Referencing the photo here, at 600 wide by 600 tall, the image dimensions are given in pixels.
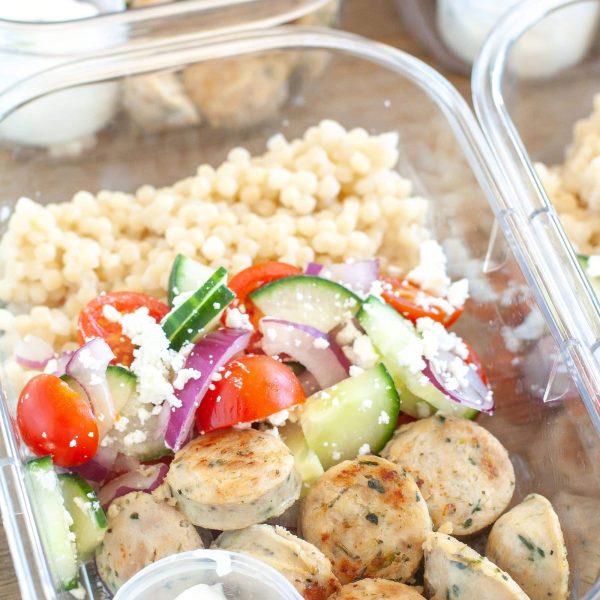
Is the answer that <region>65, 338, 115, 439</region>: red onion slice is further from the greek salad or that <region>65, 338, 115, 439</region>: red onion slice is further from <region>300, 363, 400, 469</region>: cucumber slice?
<region>300, 363, 400, 469</region>: cucumber slice

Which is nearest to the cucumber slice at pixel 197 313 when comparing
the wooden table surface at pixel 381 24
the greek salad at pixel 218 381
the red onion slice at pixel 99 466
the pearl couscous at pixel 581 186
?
the greek salad at pixel 218 381

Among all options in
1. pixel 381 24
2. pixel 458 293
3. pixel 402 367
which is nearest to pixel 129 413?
pixel 402 367

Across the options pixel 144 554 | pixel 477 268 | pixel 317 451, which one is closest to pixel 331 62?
pixel 477 268

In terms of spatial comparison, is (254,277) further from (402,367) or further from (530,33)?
(530,33)

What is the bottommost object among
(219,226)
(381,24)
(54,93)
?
(219,226)

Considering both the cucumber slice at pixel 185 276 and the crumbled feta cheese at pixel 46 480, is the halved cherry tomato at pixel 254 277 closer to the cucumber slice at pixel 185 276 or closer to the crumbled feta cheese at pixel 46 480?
the cucumber slice at pixel 185 276

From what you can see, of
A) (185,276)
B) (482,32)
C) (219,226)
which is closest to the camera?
(185,276)
